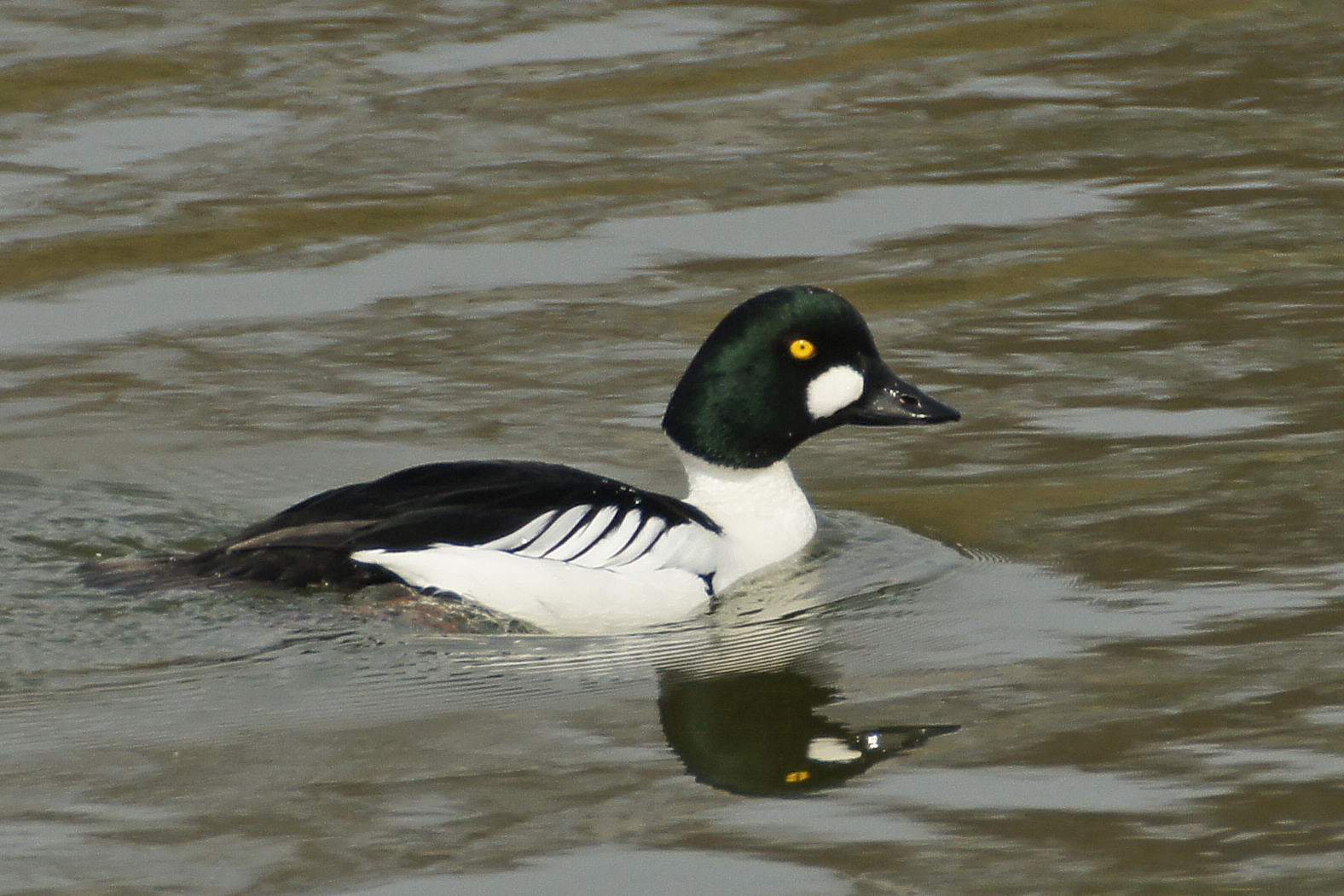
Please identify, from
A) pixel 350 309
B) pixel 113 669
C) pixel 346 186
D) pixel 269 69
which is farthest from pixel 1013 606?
pixel 269 69

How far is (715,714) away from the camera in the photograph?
5285 mm

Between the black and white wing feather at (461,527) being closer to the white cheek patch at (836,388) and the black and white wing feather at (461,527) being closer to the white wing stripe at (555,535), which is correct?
the white wing stripe at (555,535)

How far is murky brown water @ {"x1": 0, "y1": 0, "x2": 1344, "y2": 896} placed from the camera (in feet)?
14.9

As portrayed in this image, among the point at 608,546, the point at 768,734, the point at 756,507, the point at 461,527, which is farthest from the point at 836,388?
the point at 768,734

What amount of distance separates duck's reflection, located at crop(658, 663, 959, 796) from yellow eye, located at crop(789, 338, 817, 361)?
50.0 inches

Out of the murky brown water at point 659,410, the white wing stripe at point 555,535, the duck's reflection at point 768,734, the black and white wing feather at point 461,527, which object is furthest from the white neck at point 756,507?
the duck's reflection at point 768,734

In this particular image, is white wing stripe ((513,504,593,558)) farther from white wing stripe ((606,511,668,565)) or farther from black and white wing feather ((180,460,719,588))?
white wing stripe ((606,511,668,565))

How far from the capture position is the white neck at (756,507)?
6.68 metres

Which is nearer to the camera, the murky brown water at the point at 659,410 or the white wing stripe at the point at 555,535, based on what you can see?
the murky brown water at the point at 659,410

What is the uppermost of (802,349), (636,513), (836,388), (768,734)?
(802,349)

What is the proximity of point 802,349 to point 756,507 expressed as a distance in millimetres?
563

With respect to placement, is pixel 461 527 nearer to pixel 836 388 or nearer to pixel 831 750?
pixel 836 388

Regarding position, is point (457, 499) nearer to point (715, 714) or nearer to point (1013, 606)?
point (715, 714)

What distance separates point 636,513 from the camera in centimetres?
630
